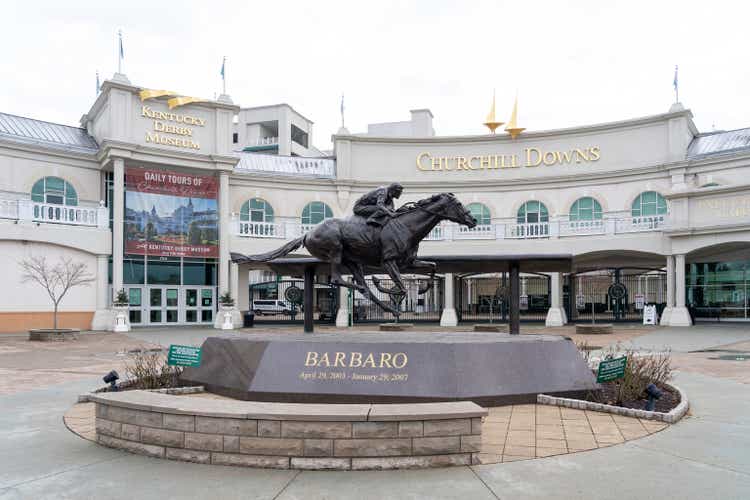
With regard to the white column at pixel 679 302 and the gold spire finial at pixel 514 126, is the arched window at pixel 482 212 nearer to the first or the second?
the gold spire finial at pixel 514 126

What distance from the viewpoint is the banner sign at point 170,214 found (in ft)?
97.9

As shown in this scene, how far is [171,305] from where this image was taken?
108ft

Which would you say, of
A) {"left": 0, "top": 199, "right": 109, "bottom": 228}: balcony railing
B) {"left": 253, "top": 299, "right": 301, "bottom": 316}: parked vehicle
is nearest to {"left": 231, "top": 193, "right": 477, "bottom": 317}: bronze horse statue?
{"left": 0, "top": 199, "right": 109, "bottom": 228}: balcony railing

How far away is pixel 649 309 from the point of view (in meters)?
31.2

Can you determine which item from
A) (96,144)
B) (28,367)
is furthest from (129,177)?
(28,367)

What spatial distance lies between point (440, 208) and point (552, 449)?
5.13 m

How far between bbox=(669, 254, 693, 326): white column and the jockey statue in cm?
2240

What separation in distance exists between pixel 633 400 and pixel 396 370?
3.80 meters

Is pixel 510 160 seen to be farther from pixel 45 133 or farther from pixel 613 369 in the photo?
pixel 613 369

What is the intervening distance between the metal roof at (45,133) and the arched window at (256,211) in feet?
26.2

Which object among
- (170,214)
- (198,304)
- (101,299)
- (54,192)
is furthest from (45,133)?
(198,304)

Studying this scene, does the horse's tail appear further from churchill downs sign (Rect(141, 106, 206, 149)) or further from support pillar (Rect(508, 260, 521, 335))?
churchill downs sign (Rect(141, 106, 206, 149))

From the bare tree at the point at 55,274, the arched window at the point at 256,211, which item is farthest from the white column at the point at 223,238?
the bare tree at the point at 55,274

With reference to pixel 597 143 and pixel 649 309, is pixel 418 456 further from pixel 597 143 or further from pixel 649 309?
pixel 597 143
